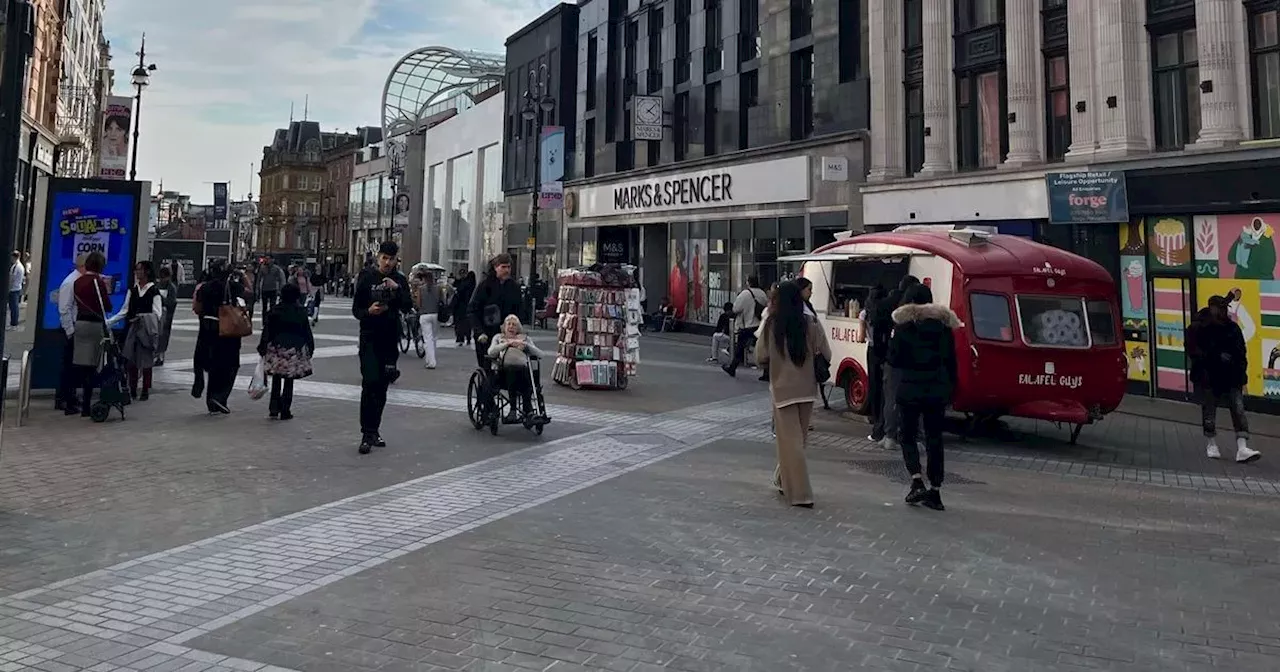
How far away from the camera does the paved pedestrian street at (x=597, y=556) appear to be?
164 inches

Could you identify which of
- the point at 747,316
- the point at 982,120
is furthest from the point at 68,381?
the point at 982,120

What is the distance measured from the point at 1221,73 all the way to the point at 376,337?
50.3 feet

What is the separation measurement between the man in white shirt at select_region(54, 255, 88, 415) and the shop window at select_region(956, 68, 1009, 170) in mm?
18576

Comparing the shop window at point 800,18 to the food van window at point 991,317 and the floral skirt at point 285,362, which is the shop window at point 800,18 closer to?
the food van window at point 991,317

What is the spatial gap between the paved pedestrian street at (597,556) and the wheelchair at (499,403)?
285 millimetres

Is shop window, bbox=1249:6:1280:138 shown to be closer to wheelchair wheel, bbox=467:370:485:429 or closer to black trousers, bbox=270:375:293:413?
wheelchair wheel, bbox=467:370:485:429

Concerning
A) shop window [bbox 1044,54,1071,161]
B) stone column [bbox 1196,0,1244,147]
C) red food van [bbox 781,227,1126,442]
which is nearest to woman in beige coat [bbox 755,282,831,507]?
red food van [bbox 781,227,1126,442]

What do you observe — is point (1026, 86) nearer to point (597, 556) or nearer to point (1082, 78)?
point (1082, 78)

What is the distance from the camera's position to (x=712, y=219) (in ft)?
96.4

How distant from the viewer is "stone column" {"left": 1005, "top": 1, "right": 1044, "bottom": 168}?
1897 cm

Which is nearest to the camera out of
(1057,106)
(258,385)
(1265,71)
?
(258,385)

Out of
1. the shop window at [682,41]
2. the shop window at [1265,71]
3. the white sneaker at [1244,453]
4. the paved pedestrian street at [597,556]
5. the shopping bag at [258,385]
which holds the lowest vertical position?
the paved pedestrian street at [597,556]

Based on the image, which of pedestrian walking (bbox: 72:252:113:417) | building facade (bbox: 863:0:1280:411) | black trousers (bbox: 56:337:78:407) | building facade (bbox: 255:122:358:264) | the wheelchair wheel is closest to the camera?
pedestrian walking (bbox: 72:252:113:417)

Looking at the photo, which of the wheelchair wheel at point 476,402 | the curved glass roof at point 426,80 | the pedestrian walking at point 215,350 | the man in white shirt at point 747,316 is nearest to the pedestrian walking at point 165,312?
the pedestrian walking at point 215,350
